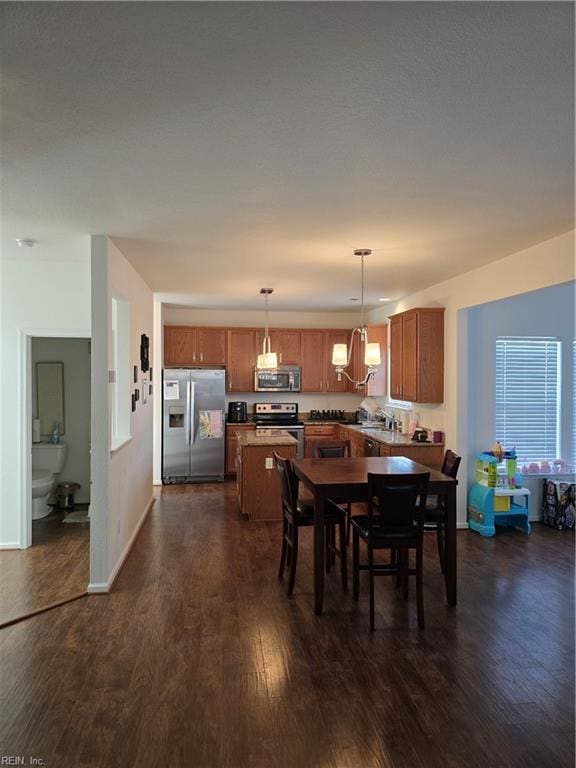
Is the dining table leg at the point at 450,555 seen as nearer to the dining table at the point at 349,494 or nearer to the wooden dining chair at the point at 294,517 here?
the dining table at the point at 349,494

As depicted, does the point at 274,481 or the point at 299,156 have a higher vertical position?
the point at 299,156

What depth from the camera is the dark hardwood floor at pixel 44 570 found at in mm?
3619

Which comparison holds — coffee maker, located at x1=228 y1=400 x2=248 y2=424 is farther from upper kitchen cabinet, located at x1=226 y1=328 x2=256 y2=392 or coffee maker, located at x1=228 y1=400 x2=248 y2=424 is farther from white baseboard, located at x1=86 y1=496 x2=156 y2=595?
white baseboard, located at x1=86 y1=496 x2=156 y2=595

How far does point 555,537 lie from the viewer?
17.0 ft

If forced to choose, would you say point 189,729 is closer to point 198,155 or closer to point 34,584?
point 34,584

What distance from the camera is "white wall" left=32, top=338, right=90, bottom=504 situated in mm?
6180

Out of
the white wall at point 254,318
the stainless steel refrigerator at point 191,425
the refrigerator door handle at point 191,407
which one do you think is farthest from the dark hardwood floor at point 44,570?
the white wall at point 254,318

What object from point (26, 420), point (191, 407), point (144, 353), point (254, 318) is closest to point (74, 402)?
point (144, 353)

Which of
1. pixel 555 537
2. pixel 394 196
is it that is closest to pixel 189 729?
pixel 394 196

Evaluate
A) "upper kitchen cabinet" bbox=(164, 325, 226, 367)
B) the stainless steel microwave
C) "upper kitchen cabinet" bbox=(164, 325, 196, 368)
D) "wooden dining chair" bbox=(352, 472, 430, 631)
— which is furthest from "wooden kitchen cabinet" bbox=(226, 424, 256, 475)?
"wooden dining chair" bbox=(352, 472, 430, 631)

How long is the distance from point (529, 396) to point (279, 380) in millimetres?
3771

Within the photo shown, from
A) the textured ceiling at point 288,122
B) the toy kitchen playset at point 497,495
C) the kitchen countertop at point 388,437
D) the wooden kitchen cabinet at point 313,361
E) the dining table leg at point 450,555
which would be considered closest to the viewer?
the textured ceiling at point 288,122

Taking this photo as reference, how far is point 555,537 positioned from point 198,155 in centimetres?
492

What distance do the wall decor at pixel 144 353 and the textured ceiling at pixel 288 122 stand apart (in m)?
1.70
